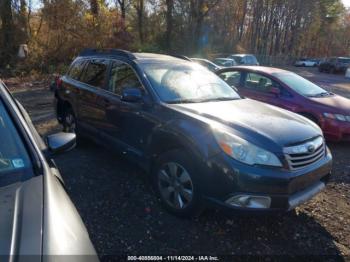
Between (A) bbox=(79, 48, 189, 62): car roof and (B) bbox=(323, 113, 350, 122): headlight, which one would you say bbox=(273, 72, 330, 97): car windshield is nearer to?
(B) bbox=(323, 113, 350, 122): headlight

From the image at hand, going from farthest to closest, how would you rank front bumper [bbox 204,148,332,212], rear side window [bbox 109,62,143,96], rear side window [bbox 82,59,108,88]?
rear side window [bbox 82,59,108,88] < rear side window [bbox 109,62,143,96] < front bumper [bbox 204,148,332,212]

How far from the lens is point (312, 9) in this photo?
41.8m

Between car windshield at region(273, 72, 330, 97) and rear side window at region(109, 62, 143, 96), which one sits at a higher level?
rear side window at region(109, 62, 143, 96)

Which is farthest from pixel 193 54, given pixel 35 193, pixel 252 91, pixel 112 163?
pixel 35 193

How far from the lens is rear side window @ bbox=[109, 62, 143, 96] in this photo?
416 cm

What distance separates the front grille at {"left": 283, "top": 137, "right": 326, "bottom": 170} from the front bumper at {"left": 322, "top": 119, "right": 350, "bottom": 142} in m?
3.04

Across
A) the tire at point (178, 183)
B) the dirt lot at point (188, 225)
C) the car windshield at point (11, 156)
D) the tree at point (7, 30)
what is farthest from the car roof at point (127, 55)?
the tree at point (7, 30)

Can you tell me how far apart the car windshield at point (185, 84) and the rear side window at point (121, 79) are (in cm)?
19

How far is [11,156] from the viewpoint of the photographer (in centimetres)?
206

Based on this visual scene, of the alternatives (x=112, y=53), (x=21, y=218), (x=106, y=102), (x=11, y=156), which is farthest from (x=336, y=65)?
(x=21, y=218)

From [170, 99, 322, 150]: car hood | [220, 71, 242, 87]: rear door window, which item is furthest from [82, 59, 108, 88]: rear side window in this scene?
[220, 71, 242, 87]: rear door window

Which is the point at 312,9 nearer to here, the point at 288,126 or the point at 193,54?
the point at 193,54

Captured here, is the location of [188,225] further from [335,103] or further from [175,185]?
[335,103]

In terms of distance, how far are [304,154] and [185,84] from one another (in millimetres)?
1748
